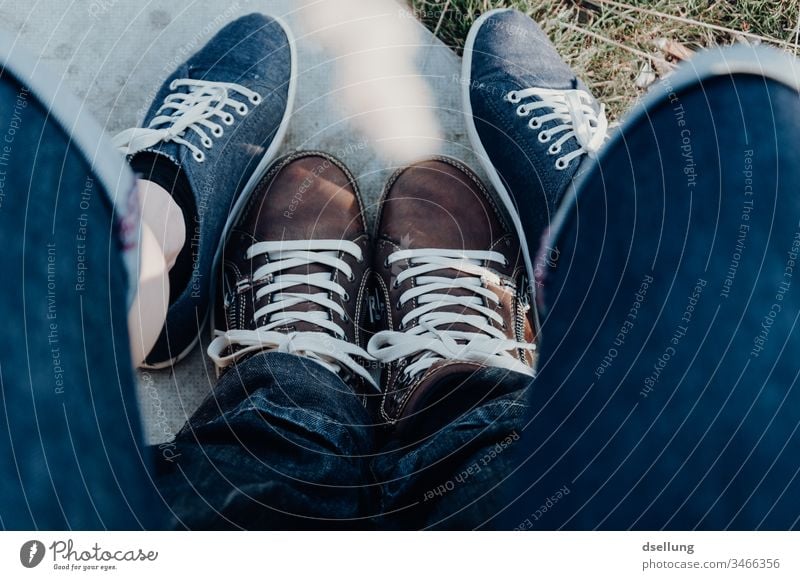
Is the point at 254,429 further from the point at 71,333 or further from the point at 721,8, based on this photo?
the point at 721,8

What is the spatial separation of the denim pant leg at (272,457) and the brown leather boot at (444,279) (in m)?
0.07

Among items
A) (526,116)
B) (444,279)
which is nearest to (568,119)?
(526,116)

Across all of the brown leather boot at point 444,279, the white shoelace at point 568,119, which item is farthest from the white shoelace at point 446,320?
the white shoelace at point 568,119

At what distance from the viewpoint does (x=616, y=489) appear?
42cm

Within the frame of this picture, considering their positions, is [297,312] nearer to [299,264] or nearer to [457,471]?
[299,264]

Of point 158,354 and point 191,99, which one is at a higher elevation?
point 191,99

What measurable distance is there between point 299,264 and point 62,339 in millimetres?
176

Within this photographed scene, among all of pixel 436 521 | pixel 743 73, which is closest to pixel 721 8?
pixel 743 73

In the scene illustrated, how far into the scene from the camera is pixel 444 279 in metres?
0.54

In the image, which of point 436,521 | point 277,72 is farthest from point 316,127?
point 436,521

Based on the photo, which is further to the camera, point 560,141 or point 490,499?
point 560,141

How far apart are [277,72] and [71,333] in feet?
0.85

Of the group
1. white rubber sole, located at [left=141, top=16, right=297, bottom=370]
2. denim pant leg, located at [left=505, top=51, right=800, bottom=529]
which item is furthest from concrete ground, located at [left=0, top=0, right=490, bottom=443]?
denim pant leg, located at [left=505, top=51, right=800, bottom=529]
